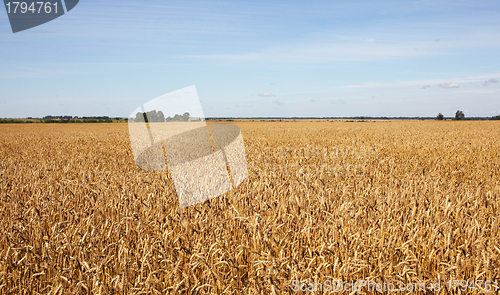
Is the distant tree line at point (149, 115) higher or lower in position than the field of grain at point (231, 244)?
higher

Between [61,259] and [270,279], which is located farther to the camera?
[61,259]

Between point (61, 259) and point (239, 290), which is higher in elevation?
point (61, 259)

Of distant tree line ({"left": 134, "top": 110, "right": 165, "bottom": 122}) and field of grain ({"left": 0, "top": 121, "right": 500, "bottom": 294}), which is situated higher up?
distant tree line ({"left": 134, "top": 110, "right": 165, "bottom": 122})

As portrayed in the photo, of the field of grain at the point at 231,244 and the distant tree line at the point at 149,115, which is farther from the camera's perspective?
the distant tree line at the point at 149,115

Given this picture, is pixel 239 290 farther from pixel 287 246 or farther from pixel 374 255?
pixel 374 255

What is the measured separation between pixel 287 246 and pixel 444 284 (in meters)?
1.16

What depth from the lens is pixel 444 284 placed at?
1929 mm

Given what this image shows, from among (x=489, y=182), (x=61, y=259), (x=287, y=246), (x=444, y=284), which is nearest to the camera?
(x=444, y=284)

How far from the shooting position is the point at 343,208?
3291mm

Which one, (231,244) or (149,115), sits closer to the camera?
(231,244)

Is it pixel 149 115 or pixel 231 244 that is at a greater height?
pixel 149 115

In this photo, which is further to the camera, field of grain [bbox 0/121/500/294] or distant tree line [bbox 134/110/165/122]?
distant tree line [bbox 134/110/165/122]

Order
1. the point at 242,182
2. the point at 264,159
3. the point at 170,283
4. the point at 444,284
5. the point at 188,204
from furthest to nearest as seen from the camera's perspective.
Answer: the point at 264,159, the point at 242,182, the point at 188,204, the point at 170,283, the point at 444,284

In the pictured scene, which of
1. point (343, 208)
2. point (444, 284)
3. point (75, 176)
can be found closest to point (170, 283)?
point (444, 284)
